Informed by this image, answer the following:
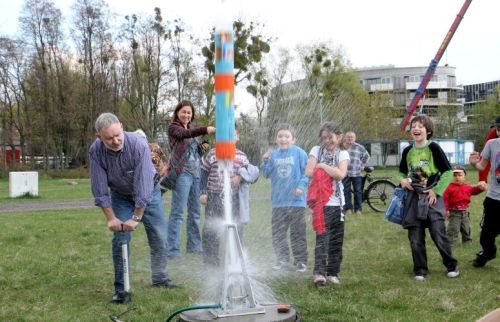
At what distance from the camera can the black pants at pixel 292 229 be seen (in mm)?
5902

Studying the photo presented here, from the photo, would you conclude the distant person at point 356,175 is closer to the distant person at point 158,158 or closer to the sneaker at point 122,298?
the distant person at point 158,158

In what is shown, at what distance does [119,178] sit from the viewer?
4875 mm

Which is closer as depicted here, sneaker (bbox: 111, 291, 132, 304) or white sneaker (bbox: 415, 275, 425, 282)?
sneaker (bbox: 111, 291, 132, 304)

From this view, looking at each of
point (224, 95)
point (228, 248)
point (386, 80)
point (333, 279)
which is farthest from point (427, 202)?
point (386, 80)

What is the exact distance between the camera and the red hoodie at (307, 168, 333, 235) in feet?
17.5

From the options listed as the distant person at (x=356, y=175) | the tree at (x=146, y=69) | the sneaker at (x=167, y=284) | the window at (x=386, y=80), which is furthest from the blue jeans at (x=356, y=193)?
the window at (x=386, y=80)

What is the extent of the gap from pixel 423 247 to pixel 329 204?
112 centimetres

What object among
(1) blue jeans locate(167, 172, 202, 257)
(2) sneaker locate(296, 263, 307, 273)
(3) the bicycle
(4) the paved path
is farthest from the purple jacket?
(4) the paved path

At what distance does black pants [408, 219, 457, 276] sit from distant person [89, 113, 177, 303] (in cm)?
265

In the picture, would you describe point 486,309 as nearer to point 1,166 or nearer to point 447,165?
point 447,165

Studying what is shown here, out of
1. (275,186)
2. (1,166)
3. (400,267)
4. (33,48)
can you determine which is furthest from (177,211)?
(33,48)

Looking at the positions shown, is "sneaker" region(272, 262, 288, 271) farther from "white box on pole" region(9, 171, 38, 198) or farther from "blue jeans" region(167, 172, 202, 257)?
"white box on pole" region(9, 171, 38, 198)

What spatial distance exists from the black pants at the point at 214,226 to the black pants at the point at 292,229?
64cm

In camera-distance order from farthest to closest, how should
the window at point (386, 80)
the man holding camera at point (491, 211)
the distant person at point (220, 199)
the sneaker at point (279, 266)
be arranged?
the window at point (386, 80) < the man holding camera at point (491, 211) < the sneaker at point (279, 266) < the distant person at point (220, 199)
